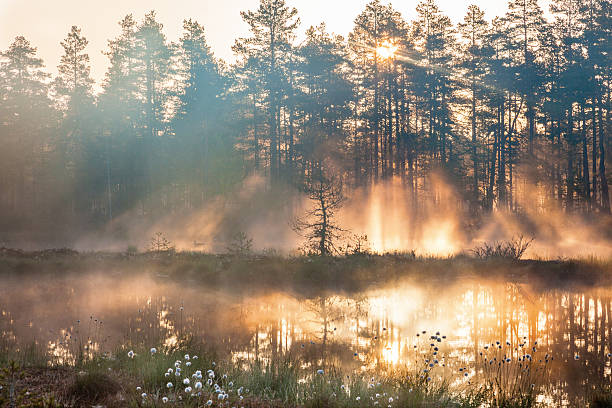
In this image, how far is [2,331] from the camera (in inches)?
447

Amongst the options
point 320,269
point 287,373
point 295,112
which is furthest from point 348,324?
point 295,112

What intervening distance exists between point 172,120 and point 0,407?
4343 cm

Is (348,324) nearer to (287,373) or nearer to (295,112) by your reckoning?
(287,373)

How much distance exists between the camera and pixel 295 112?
45.1 m

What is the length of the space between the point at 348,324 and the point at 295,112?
115 feet

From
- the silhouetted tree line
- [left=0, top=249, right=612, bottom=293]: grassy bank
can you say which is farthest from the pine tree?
[left=0, top=249, right=612, bottom=293]: grassy bank

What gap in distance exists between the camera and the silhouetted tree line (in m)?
42.2

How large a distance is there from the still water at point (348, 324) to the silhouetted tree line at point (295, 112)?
84.9ft

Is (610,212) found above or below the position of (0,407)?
above

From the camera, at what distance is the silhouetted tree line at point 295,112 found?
42.2 metres

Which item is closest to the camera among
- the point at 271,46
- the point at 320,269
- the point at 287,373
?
the point at 287,373

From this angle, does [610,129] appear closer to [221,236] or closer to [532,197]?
[532,197]

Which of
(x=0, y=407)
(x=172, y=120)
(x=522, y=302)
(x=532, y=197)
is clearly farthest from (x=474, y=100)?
(x=0, y=407)

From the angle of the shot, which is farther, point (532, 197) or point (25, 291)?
point (532, 197)
